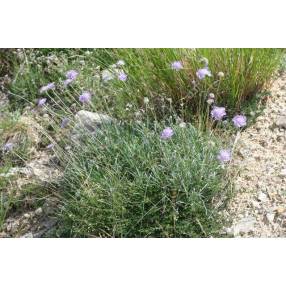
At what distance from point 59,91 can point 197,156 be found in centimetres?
147

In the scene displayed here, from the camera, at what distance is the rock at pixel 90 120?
3.23 metres

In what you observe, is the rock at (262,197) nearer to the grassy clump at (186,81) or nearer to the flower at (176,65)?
the grassy clump at (186,81)

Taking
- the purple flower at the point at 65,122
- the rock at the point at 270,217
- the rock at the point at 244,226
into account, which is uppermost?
the purple flower at the point at 65,122

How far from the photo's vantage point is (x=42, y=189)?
316 centimetres

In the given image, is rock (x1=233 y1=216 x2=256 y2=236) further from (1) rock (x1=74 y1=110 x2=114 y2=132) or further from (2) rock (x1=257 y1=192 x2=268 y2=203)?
(1) rock (x1=74 y1=110 x2=114 y2=132)

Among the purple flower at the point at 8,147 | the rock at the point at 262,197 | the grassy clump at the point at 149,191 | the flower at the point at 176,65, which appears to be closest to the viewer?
the grassy clump at the point at 149,191

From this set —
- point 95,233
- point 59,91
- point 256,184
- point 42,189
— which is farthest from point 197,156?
point 59,91

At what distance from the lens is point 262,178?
2979 mm

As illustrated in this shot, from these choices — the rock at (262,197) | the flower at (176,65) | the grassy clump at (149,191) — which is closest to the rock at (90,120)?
the grassy clump at (149,191)

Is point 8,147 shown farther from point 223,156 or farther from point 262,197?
point 262,197

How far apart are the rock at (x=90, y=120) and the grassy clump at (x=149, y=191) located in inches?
11.6

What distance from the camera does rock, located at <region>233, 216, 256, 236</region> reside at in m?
2.75

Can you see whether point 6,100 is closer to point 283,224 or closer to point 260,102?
point 260,102

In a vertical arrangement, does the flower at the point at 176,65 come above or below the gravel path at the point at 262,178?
above
